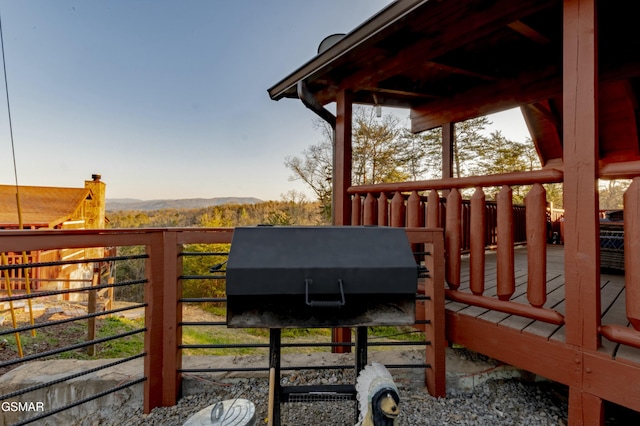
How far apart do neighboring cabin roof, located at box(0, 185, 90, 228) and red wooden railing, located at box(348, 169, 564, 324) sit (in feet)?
44.8

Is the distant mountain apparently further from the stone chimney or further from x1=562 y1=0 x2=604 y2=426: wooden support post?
x1=562 y1=0 x2=604 y2=426: wooden support post

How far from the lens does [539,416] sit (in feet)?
5.86

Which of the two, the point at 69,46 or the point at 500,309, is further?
the point at 69,46

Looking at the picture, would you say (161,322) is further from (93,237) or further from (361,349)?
(361,349)

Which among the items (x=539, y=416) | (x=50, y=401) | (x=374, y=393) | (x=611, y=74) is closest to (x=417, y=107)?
(x=611, y=74)

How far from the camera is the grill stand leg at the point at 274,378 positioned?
1395 mm

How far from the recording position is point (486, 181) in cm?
191

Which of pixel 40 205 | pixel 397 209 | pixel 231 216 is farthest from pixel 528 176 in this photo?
pixel 231 216

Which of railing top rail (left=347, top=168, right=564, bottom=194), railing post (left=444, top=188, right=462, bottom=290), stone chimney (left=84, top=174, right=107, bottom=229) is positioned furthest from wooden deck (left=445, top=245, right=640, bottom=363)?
stone chimney (left=84, top=174, right=107, bottom=229)

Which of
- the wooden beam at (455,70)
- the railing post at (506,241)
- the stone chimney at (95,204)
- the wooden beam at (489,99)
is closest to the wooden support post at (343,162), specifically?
the wooden beam at (455,70)

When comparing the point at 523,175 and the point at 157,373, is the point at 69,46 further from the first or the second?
the point at 523,175

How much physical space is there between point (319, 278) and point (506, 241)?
1.29 meters

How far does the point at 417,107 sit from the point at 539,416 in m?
3.73

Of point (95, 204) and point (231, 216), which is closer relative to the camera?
point (95, 204)
